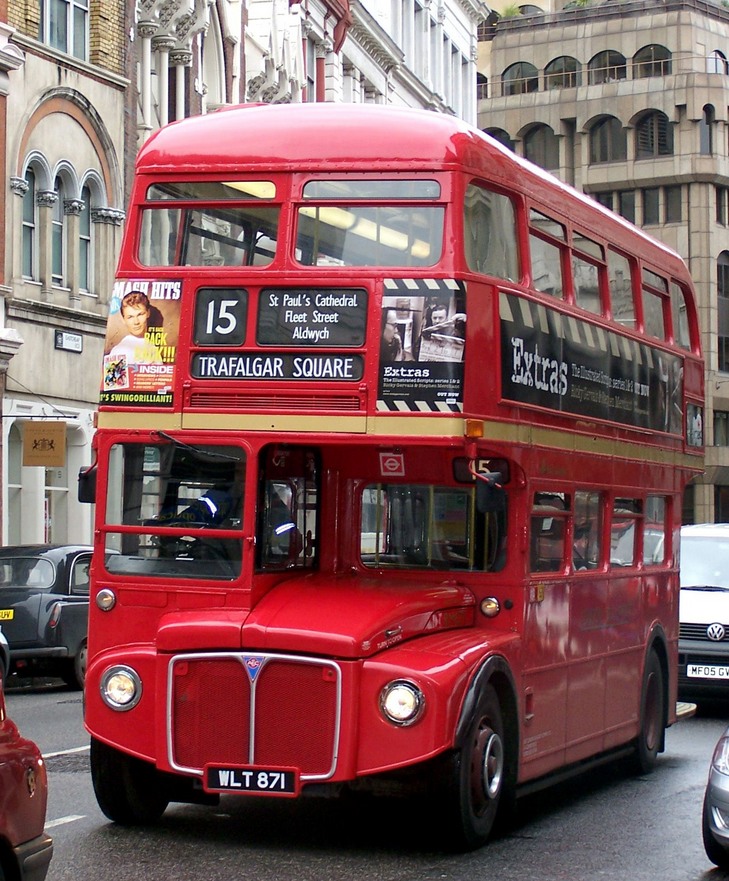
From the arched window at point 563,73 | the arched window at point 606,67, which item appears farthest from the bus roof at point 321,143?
the arched window at point 563,73

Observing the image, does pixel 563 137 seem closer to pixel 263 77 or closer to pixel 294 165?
pixel 263 77

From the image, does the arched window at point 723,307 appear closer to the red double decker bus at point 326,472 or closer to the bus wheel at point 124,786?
the red double decker bus at point 326,472

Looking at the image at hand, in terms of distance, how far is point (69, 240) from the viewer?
1313 inches

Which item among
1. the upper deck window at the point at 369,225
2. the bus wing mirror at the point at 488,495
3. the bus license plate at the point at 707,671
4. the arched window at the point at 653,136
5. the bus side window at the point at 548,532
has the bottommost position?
the bus license plate at the point at 707,671

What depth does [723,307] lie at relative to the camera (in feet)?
269

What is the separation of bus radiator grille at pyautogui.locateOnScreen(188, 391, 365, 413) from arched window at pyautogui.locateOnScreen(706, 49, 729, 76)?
76.1 meters

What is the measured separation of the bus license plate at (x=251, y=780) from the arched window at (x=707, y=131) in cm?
7540

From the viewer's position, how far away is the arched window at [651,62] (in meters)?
82.9

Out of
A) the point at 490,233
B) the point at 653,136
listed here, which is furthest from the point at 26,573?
the point at 653,136

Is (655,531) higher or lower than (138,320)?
lower

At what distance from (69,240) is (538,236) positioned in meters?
22.7

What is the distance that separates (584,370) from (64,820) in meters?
4.47

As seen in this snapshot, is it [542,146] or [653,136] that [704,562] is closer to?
[653,136]

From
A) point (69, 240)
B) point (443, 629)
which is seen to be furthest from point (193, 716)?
point (69, 240)
